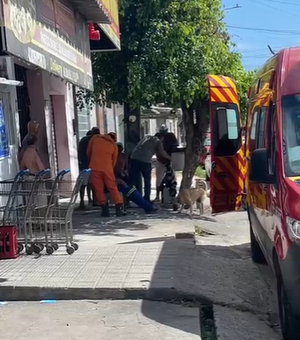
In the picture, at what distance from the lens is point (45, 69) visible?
303 inches

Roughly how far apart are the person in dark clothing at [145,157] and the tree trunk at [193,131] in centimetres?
91

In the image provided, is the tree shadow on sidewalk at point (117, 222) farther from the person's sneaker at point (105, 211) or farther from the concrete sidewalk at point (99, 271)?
the concrete sidewalk at point (99, 271)

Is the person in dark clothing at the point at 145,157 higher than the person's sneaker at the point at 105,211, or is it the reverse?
the person in dark clothing at the point at 145,157

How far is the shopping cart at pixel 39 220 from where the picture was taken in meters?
8.17

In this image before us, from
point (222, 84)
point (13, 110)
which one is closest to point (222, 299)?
point (222, 84)

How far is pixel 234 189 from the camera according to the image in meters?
9.72

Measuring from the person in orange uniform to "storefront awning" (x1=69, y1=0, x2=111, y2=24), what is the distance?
6.76 feet

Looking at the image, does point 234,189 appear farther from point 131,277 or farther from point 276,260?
point 276,260

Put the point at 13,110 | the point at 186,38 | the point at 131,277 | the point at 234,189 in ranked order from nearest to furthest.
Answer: the point at 131,277
the point at 234,189
the point at 13,110
the point at 186,38

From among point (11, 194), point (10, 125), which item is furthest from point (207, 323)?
point (10, 125)

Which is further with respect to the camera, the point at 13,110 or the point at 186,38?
the point at 186,38

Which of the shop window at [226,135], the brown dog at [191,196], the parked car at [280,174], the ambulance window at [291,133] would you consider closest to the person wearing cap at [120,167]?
the brown dog at [191,196]

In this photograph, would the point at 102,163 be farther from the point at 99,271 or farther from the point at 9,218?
the point at 99,271

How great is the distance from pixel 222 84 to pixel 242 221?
4250 millimetres
